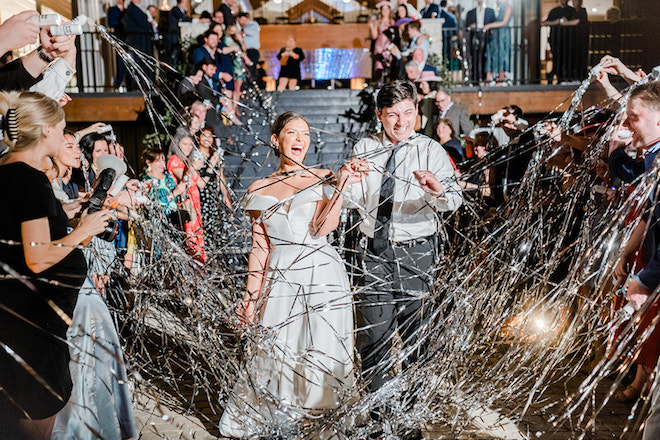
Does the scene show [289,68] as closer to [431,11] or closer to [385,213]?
[431,11]

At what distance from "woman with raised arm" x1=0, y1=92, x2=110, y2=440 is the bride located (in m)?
1.00

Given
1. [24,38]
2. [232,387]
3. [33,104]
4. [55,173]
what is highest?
[24,38]

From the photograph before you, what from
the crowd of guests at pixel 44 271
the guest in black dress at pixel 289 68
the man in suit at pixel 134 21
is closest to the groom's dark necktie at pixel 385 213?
the crowd of guests at pixel 44 271

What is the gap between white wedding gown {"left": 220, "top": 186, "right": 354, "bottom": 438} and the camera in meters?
3.00

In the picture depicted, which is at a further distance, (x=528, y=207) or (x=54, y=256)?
(x=528, y=207)

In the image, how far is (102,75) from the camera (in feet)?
46.6

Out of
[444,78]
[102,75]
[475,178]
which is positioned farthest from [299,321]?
[102,75]

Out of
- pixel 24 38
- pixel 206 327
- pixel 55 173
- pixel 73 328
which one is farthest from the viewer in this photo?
pixel 55 173

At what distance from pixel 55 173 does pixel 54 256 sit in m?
1.39

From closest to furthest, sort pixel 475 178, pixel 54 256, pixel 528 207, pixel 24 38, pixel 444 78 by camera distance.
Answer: pixel 54 256 < pixel 24 38 < pixel 528 207 < pixel 475 178 < pixel 444 78

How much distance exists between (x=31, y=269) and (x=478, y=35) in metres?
11.8

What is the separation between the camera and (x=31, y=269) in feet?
7.37

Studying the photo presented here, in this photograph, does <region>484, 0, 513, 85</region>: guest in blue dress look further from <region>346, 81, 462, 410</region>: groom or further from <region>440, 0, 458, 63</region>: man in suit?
<region>346, 81, 462, 410</region>: groom

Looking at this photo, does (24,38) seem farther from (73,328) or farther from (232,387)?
(232,387)
